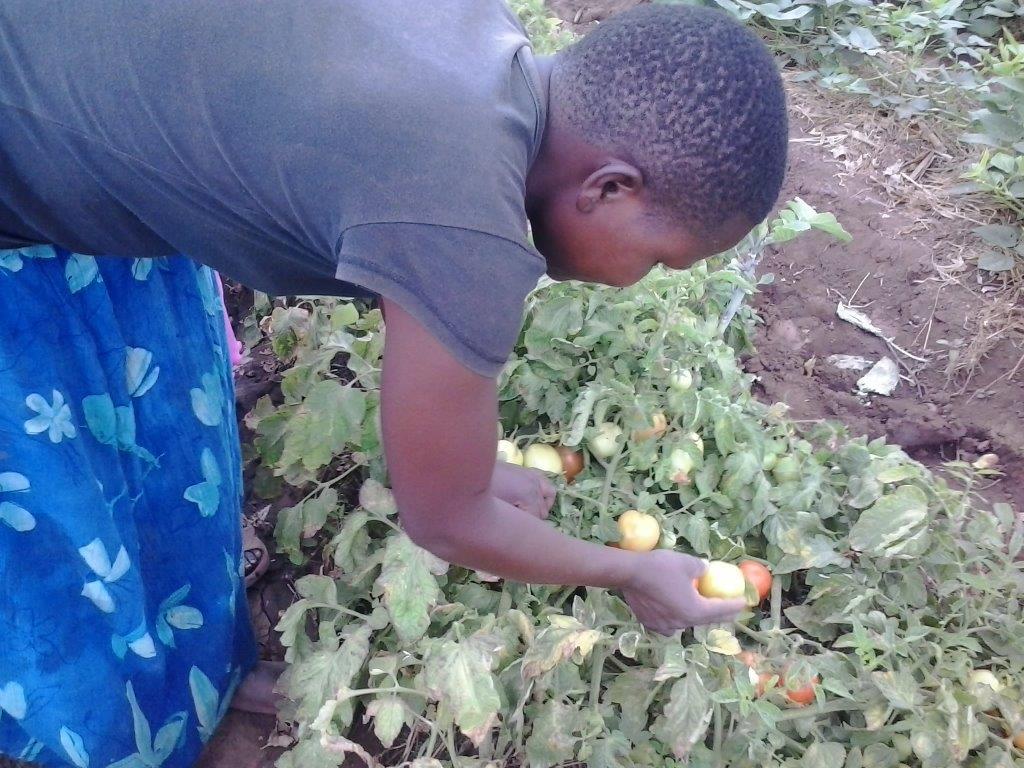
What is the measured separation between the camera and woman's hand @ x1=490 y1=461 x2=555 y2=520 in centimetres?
176

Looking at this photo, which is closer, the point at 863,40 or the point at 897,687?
the point at 897,687

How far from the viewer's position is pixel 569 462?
2.04 metres

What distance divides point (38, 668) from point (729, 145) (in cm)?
135

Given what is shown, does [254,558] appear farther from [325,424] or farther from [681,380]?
[681,380]

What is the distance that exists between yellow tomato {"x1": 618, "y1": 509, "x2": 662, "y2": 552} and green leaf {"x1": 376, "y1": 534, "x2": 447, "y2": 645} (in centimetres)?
42

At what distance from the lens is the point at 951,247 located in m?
3.18

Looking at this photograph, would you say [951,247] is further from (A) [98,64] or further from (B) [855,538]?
(A) [98,64]

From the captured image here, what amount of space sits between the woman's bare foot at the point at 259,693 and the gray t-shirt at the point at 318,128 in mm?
Answer: 1266

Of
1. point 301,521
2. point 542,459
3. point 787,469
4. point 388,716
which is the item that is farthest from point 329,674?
point 787,469

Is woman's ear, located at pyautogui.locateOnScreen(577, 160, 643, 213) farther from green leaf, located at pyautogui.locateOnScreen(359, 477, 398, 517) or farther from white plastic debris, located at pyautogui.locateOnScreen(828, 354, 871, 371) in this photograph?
white plastic debris, located at pyautogui.locateOnScreen(828, 354, 871, 371)

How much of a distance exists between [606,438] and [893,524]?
0.63m

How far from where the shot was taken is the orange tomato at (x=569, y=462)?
6.68ft

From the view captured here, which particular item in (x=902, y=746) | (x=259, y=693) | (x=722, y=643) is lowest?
(x=259, y=693)

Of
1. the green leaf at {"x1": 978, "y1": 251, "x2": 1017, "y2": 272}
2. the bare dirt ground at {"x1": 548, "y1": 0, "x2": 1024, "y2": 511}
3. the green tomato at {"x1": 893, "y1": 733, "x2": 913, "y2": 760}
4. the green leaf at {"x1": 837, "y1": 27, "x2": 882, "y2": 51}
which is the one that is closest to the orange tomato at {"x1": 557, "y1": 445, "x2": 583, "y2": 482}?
the green tomato at {"x1": 893, "y1": 733, "x2": 913, "y2": 760}
